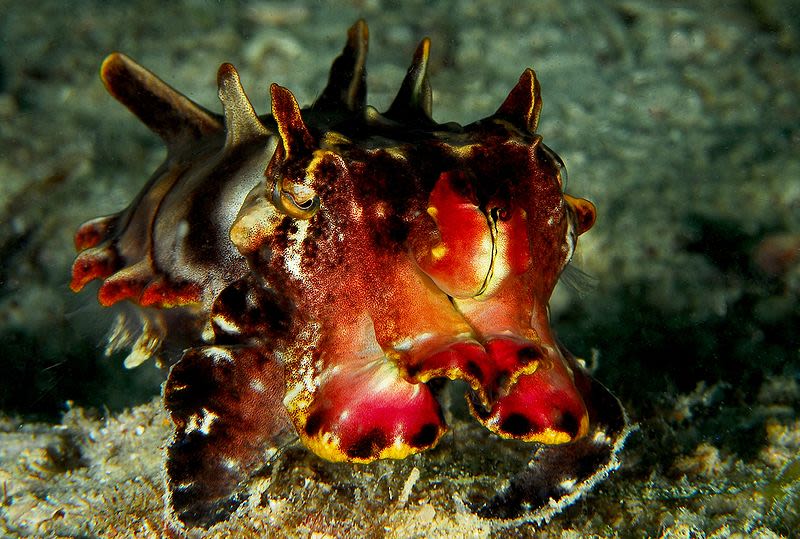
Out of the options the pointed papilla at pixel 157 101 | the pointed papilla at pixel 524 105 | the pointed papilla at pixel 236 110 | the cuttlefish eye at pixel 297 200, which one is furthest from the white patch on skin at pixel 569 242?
the pointed papilla at pixel 157 101

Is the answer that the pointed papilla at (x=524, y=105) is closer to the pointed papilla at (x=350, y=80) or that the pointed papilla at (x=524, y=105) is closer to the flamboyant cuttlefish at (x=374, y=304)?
the flamboyant cuttlefish at (x=374, y=304)

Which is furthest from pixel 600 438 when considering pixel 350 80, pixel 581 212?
pixel 350 80

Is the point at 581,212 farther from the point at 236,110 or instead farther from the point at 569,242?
the point at 236,110

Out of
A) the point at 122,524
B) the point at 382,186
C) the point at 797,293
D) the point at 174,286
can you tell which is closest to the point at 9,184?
the point at 174,286

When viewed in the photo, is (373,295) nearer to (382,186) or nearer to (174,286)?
(382,186)

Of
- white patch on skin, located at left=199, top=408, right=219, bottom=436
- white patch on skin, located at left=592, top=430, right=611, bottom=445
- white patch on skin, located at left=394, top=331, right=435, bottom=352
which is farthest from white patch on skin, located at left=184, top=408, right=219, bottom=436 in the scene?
white patch on skin, located at left=592, top=430, right=611, bottom=445

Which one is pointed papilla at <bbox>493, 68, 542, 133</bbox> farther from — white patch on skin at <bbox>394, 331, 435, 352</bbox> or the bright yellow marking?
the bright yellow marking
